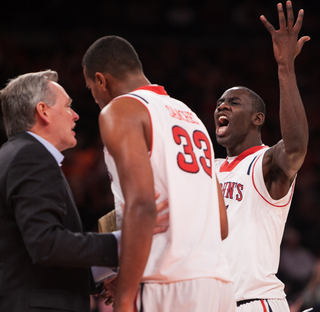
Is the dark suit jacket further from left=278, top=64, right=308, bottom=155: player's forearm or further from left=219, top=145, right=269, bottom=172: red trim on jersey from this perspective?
left=219, top=145, right=269, bottom=172: red trim on jersey

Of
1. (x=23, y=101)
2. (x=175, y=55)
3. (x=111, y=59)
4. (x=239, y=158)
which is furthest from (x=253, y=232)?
(x=175, y=55)

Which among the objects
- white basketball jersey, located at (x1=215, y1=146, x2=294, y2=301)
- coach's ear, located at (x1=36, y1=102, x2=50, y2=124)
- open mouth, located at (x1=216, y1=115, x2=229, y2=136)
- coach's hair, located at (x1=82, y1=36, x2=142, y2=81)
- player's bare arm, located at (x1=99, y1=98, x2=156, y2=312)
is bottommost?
white basketball jersey, located at (x1=215, y1=146, x2=294, y2=301)

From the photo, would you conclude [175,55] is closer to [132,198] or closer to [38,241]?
[132,198]

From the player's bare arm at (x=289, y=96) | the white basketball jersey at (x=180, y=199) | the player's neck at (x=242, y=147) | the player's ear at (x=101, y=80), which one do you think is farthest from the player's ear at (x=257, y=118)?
the player's ear at (x=101, y=80)

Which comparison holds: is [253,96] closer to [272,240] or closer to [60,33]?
[272,240]

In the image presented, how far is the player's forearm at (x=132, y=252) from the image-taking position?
6.66ft

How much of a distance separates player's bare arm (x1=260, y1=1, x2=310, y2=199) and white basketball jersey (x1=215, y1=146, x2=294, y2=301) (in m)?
0.27

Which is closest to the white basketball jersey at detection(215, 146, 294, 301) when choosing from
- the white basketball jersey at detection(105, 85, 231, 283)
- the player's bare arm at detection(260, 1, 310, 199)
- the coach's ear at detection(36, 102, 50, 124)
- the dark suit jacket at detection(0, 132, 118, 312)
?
the player's bare arm at detection(260, 1, 310, 199)

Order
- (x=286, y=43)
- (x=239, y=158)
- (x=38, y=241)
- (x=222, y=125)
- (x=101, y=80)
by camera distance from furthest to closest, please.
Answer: (x=222, y=125), (x=239, y=158), (x=286, y=43), (x=101, y=80), (x=38, y=241)

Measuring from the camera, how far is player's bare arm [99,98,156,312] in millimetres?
2035

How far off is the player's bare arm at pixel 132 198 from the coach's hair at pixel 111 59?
428 mm

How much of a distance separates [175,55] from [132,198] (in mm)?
9093

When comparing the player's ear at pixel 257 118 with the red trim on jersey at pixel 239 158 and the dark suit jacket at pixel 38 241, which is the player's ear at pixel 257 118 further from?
the dark suit jacket at pixel 38 241

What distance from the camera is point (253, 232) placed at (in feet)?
10.7
